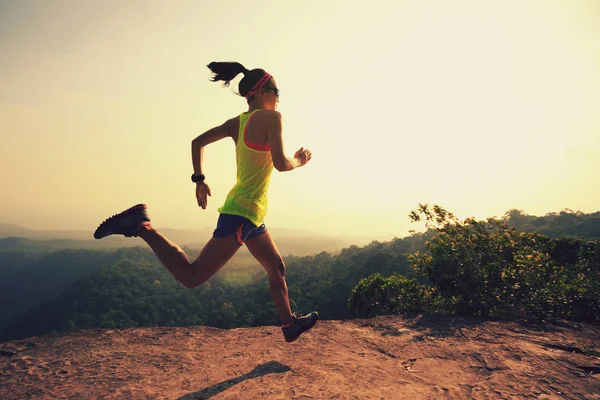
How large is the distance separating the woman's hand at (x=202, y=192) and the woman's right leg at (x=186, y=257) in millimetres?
592

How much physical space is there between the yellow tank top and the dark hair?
0.84 ft

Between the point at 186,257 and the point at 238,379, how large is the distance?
108 centimetres

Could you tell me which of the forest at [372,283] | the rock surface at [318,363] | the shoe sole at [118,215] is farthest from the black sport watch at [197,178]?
the forest at [372,283]

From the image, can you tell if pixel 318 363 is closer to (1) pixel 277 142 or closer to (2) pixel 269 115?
(1) pixel 277 142

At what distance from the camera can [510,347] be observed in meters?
3.36

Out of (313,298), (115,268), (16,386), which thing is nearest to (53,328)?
(115,268)

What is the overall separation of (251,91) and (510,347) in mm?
3365

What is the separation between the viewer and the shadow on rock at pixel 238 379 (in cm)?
247

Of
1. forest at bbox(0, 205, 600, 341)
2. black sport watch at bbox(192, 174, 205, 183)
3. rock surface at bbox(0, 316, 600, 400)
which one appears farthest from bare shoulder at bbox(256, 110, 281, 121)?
forest at bbox(0, 205, 600, 341)

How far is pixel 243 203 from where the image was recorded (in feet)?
8.79

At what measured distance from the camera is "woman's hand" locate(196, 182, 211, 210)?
3.09 meters

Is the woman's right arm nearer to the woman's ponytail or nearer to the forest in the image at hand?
the woman's ponytail

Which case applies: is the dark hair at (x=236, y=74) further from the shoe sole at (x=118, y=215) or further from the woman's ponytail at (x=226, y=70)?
the shoe sole at (x=118, y=215)

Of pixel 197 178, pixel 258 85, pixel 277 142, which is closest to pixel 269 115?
pixel 277 142
